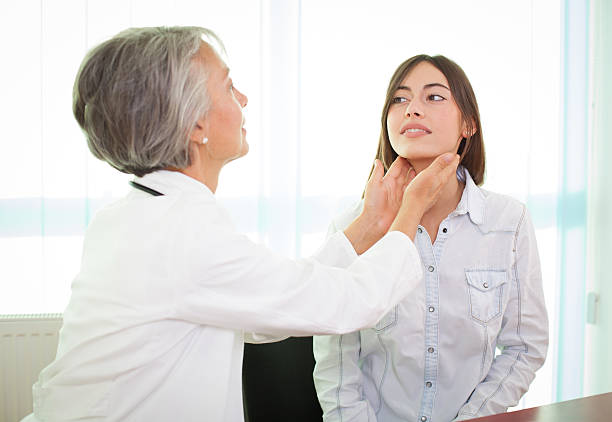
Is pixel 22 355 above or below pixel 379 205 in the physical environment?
below

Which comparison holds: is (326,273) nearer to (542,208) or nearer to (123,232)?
(123,232)

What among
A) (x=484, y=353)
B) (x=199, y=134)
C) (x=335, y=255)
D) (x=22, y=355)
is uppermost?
(x=199, y=134)

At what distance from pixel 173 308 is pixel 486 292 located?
35.4 inches

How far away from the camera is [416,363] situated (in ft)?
4.64

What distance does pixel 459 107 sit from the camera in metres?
1.49

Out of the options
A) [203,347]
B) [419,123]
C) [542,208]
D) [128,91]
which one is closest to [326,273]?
[203,347]

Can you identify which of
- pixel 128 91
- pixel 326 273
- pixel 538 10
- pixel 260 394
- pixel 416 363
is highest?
pixel 538 10

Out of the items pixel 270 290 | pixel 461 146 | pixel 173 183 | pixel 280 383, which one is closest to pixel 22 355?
pixel 280 383

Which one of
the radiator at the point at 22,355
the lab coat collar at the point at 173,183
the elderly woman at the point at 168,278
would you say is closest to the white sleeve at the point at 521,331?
the elderly woman at the point at 168,278

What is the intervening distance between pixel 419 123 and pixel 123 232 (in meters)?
0.86

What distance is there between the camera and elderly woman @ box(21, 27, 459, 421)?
928 millimetres

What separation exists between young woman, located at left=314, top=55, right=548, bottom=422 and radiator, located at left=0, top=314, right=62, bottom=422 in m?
1.11

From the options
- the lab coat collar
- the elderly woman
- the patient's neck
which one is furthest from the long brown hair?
the lab coat collar

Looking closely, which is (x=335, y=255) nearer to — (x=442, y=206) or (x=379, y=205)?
(x=379, y=205)
